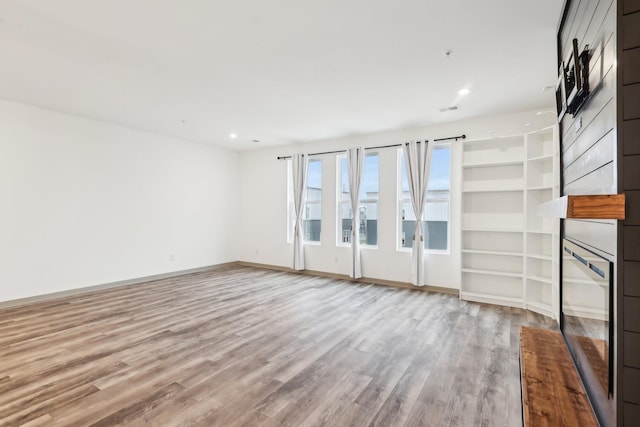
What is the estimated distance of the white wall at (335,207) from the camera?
4965mm

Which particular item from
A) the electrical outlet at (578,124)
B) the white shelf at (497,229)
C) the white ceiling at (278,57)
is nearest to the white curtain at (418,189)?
the white ceiling at (278,57)

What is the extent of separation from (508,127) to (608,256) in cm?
414

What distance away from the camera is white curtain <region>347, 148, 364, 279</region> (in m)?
5.81

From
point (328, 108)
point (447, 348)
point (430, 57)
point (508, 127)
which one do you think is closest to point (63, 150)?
point (328, 108)

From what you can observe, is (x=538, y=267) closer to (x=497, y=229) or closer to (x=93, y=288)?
(x=497, y=229)

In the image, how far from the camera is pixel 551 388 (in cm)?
164

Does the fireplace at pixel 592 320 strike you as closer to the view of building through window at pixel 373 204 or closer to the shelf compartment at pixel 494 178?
the shelf compartment at pixel 494 178

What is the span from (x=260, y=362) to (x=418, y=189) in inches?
146

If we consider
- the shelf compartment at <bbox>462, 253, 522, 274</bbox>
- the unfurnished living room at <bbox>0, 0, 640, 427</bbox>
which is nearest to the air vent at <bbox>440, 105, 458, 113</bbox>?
the unfurnished living room at <bbox>0, 0, 640, 427</bbox>

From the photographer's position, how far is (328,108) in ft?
14.6

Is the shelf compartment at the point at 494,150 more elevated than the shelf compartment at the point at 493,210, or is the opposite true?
the shelf compartment at the point at 494,150

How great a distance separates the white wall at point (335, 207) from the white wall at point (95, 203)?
852mm

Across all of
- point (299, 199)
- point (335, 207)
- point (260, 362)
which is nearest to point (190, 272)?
point (299, 199)

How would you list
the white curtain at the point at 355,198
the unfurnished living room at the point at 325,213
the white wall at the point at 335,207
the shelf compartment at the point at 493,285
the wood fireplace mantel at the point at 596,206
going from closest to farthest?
1. the wood fireplace mantel at the point at 596,206
2. the unfurnished living room at the point at 325,213
3. the shelf compartment at the point at 493,285
4. the white wall at the point at 335,207
5. the white curtain at the point at 355,198
